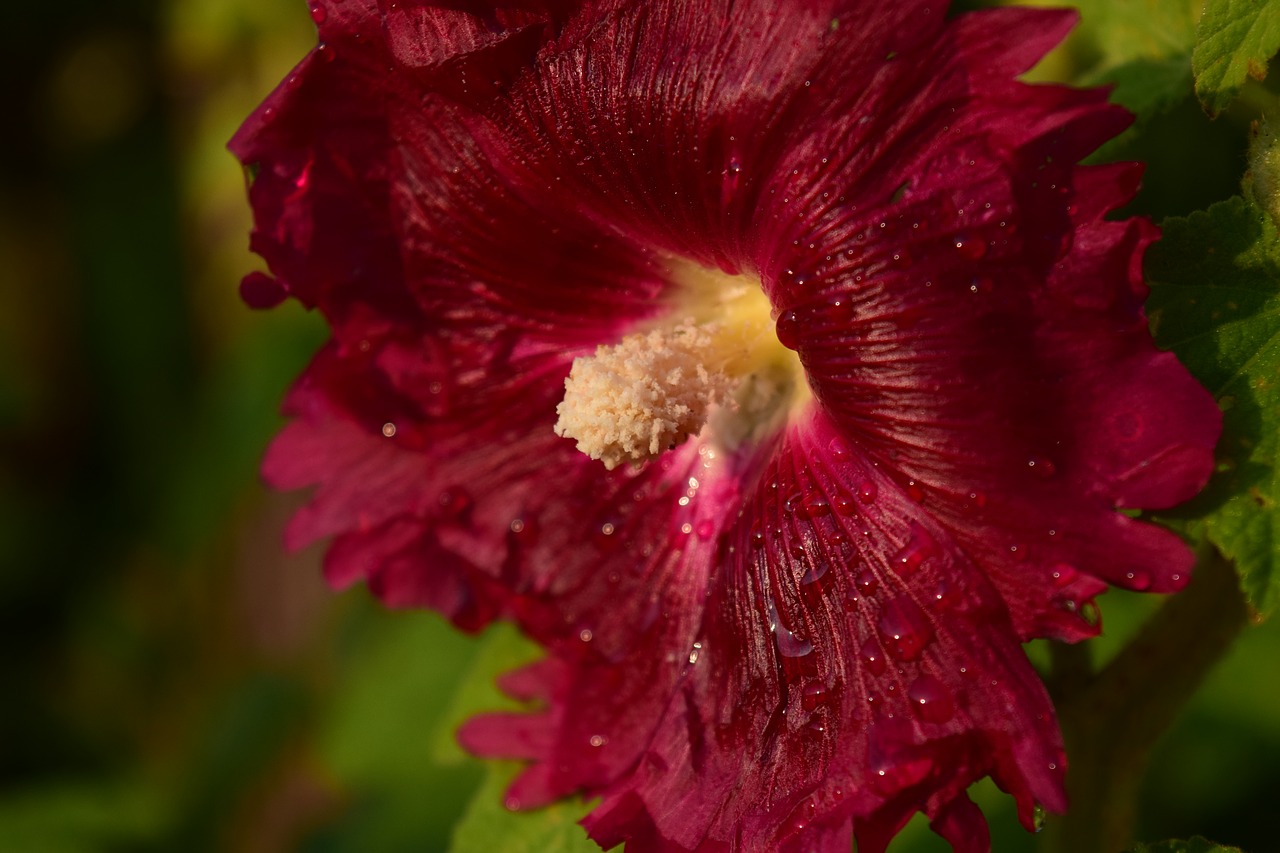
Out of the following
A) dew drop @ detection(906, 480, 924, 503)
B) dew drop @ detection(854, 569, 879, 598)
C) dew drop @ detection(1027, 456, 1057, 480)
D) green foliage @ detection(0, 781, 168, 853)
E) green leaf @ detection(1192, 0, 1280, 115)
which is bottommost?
green foliage @ detection(0, 781, 168, 853)

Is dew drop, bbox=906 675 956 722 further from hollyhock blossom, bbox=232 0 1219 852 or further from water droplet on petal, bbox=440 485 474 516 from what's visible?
water droplet on petal, bbox=440 485 474 516

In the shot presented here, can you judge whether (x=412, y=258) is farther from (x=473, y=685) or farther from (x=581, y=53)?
(x=473, y=685)

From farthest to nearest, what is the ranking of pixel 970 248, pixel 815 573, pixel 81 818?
1. pixel 81 818
2. pixel 815 573
3. pixel 970 248

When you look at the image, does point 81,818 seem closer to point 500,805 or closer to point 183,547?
point 183,547

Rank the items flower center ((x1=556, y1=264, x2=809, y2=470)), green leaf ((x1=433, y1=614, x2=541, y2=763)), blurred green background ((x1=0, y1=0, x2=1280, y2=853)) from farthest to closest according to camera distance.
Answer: blurred green background ((x1=0, y1=0, x2=1280, y2=853))
green leaf ((x1=433, y1=614, x2=541, y2=763))
flower center ((x1=556, y1=264, x2=809, y2=470))

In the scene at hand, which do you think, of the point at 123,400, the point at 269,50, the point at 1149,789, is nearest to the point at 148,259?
the point at 123,400

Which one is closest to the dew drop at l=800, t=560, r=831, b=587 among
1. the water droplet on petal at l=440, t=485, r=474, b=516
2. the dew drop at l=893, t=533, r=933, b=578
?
the dew drop at l=893, t=533, r=933, b=578

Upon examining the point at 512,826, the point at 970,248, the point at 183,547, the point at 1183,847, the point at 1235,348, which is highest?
the point at 970,248

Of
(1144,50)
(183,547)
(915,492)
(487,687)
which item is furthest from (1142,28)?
(183,547)
